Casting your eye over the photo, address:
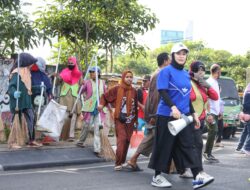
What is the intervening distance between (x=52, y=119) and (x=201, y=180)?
4.19 m

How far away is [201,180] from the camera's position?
6797 millimetres

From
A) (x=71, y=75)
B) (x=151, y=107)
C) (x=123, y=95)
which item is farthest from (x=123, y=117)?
(x=71, y=75)

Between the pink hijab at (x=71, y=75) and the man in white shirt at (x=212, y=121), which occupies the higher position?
the pink hijab at (x=71, y=75)

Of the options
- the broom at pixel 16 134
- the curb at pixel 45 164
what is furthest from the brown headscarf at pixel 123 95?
the broom at pixel 16 134

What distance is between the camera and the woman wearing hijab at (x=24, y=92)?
9828 mm

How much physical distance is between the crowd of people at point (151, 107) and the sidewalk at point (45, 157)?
206 mm

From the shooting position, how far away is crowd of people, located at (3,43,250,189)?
23.1ft

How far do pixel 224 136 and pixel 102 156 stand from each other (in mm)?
7206

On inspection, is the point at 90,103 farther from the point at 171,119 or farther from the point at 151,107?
the point at 171,119

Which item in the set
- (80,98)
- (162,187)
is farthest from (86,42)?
(162,187)

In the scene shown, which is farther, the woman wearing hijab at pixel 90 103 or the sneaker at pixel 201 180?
the woman wearing hijab at pixel 90 103

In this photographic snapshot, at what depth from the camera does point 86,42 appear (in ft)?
42.9

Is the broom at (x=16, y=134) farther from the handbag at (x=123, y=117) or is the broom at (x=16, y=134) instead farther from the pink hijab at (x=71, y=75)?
the handbag at (x=123, y=117)

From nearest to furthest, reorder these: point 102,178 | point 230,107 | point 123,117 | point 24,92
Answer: point 102,178
point 123,117
point 24,92
point 230,107
